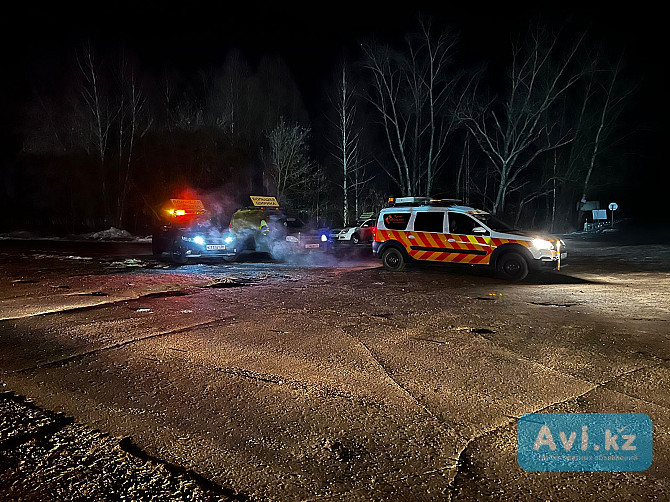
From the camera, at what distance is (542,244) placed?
1155cm

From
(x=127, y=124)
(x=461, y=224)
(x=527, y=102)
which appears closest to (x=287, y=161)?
(x=127, y=124)

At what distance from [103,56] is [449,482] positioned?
40.5 meters

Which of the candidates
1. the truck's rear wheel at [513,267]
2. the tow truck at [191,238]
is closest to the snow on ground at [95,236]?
the tow truck at [191,238]

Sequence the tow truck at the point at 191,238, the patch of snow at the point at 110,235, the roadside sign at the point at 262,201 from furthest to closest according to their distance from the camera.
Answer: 1. the patch of snow at the point at 110,235
2. the roadside sign at the point at 262,201
3. the tow truck at the point at 191,238

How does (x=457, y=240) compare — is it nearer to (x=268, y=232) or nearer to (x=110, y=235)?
(x=268, y=232)

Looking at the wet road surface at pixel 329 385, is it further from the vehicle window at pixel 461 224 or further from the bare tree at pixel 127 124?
the bare tree at pixel 127 124

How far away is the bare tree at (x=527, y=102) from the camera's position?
29641mm

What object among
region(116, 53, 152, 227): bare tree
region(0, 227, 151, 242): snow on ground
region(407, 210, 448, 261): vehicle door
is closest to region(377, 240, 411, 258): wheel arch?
region(407, 210, 448, 261): vehicle door

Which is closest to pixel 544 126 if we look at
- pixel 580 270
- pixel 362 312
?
pixel 580 270

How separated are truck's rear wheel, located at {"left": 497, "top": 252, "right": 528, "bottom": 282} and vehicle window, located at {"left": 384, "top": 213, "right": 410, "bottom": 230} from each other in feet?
9.19

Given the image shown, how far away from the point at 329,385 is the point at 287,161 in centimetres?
3211

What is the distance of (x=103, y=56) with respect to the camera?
3553 centimetres

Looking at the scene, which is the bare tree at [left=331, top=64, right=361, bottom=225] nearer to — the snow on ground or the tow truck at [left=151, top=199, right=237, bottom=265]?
the snow on ground

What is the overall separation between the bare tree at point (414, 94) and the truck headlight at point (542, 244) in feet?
67.9
